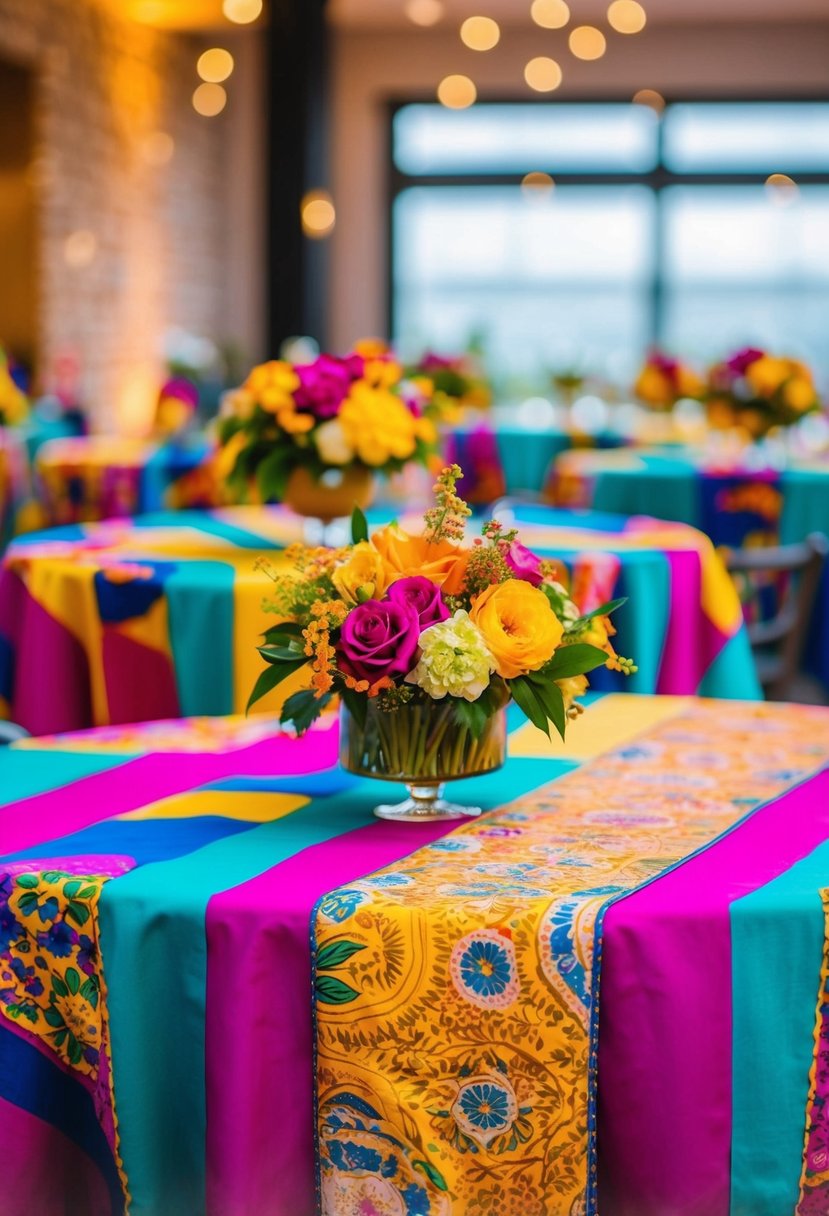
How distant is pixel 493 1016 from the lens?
1.35m

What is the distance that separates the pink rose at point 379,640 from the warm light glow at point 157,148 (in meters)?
9.12

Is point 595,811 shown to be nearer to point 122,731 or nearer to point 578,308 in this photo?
point 122,731

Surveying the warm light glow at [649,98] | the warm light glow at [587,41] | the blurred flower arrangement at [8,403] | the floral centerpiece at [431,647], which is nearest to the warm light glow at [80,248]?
the blurred flower arrangement at [8,403]

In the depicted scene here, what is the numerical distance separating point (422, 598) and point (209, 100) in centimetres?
1020

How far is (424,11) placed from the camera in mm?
10508

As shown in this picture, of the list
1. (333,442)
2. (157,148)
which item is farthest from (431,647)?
(157,148)

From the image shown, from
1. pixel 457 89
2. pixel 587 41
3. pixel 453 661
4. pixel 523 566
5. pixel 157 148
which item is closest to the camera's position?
pixel 453 661

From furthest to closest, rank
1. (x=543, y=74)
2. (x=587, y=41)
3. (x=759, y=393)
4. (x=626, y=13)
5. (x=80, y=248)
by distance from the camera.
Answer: (x=543, y=74), (x=587, y=41), (x=80, y=248), (x=626, y=13), (x=759, y=393)

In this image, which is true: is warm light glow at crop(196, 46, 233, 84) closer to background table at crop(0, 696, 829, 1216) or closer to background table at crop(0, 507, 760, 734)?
background table at crop(0, 507, 760, 734)

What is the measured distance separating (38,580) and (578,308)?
9.22 m

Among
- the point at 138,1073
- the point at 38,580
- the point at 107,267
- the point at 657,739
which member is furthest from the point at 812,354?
the point at 138,1073

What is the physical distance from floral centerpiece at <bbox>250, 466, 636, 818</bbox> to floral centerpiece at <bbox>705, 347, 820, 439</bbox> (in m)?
3.77

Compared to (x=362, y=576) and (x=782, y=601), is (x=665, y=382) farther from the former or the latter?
(x=362, y=576)

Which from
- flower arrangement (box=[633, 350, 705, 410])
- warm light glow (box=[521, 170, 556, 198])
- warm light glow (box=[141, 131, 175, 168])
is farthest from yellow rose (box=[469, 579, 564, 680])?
warm light glow (box=[521, 170, 556, 198])
